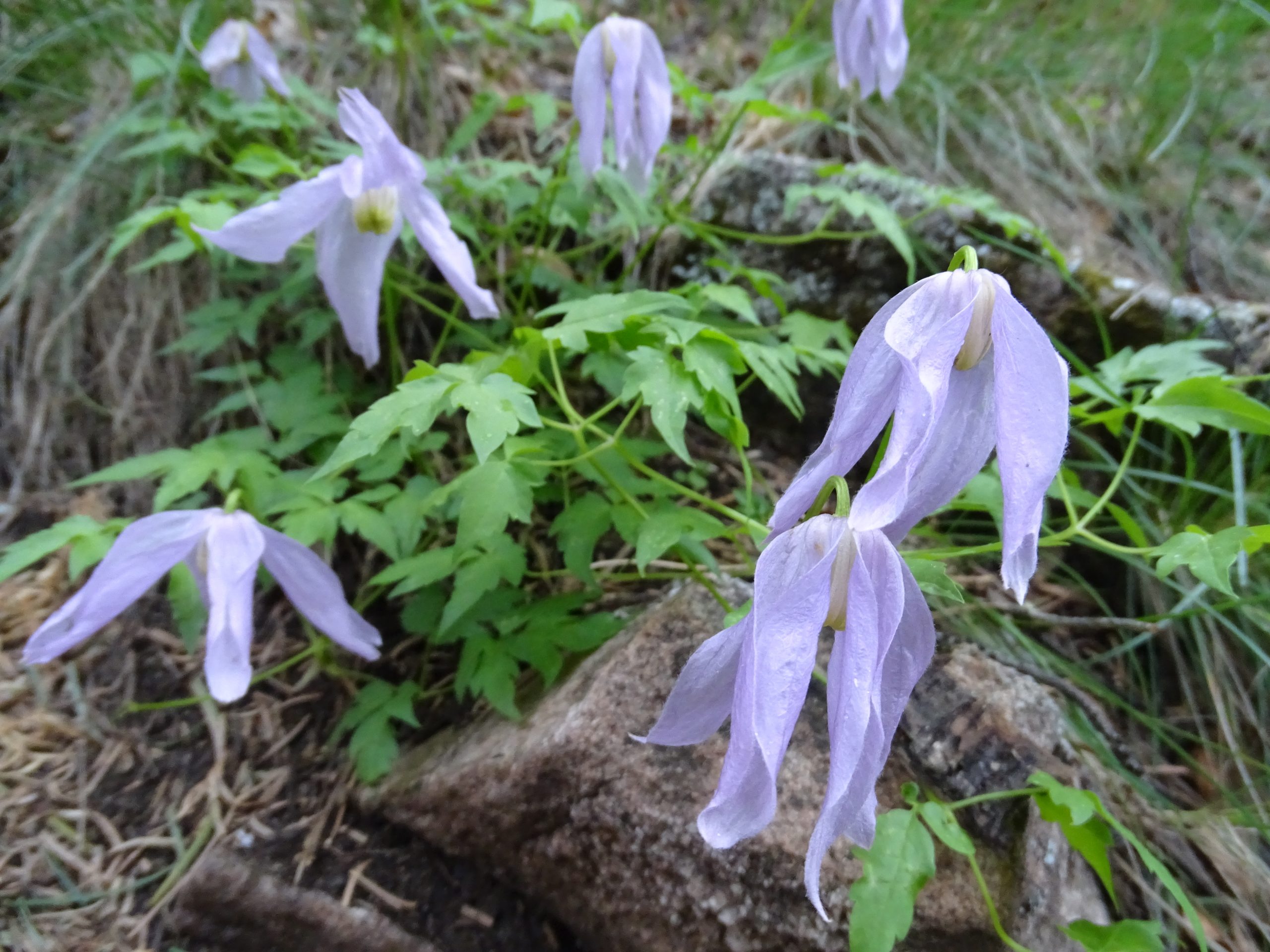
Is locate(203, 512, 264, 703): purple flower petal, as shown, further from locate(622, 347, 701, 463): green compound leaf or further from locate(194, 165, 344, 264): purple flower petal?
locate(622, 347, 701, 463): green compound leaf

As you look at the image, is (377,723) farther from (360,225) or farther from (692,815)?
(360,225)

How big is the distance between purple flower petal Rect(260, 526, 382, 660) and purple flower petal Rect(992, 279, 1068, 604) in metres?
1.07

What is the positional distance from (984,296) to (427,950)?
1323 millimetres

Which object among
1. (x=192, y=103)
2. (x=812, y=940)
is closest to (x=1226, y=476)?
(x=812, y=940)

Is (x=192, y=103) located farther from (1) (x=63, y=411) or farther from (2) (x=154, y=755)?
(2) (x=154, y=755)

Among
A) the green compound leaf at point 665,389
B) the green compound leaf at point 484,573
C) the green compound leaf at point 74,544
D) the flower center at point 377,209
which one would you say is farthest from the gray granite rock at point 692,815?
the flower center at point 377,209

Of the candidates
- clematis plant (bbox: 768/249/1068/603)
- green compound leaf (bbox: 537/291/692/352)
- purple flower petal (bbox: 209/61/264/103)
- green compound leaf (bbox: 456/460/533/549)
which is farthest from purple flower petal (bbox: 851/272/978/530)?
purple flower petal (bbox: 209/61/264/103)

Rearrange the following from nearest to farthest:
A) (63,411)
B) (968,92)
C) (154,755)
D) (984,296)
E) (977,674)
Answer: (984,296) → (977,674) → (154,755) → (63,411) → (968,92)

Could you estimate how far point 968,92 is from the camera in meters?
2.79

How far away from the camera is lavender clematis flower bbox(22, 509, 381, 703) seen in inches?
47.2

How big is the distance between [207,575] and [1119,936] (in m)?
1.48

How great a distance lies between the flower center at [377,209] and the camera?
4.61 ft

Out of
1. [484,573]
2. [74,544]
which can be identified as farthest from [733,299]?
[74,544]

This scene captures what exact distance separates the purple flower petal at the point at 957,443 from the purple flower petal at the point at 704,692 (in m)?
0.20
